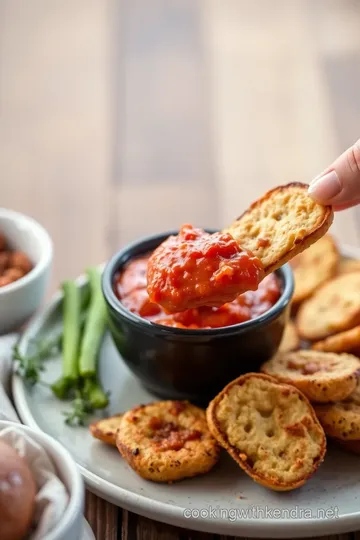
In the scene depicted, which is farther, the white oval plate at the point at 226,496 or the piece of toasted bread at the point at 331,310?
the piece of toasted bread at the point at 331,310

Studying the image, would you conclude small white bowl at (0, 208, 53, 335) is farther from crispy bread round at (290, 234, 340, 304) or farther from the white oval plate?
crispy bread round at (290, 234, 340, 304)

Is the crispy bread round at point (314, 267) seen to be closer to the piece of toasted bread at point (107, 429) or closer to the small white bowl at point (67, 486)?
the piece of toasted bread at point (107, 429)

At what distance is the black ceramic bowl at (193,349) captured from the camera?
309 centimetres

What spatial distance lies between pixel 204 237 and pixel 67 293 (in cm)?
116

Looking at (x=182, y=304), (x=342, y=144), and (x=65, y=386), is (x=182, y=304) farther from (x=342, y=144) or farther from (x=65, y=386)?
(x=342, y=144)

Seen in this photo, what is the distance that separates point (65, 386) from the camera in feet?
11.3

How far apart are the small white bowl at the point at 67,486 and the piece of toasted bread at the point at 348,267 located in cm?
211

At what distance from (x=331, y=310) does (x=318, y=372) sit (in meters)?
0.57

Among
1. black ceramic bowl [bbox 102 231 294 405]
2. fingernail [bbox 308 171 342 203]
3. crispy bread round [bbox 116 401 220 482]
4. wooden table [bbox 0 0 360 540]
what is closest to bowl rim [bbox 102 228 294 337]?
black ceramic bowl [bbox 102 231 294 405]

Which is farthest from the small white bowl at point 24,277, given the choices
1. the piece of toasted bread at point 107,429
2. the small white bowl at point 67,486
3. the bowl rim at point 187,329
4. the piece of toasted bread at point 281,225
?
the small white bowl at point 67,486

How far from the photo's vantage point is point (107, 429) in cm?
307

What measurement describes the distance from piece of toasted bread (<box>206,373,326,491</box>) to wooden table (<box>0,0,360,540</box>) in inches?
75.0

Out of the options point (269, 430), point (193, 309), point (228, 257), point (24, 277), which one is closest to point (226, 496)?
point (269, 430)

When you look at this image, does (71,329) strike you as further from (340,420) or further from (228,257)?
(340,420)
